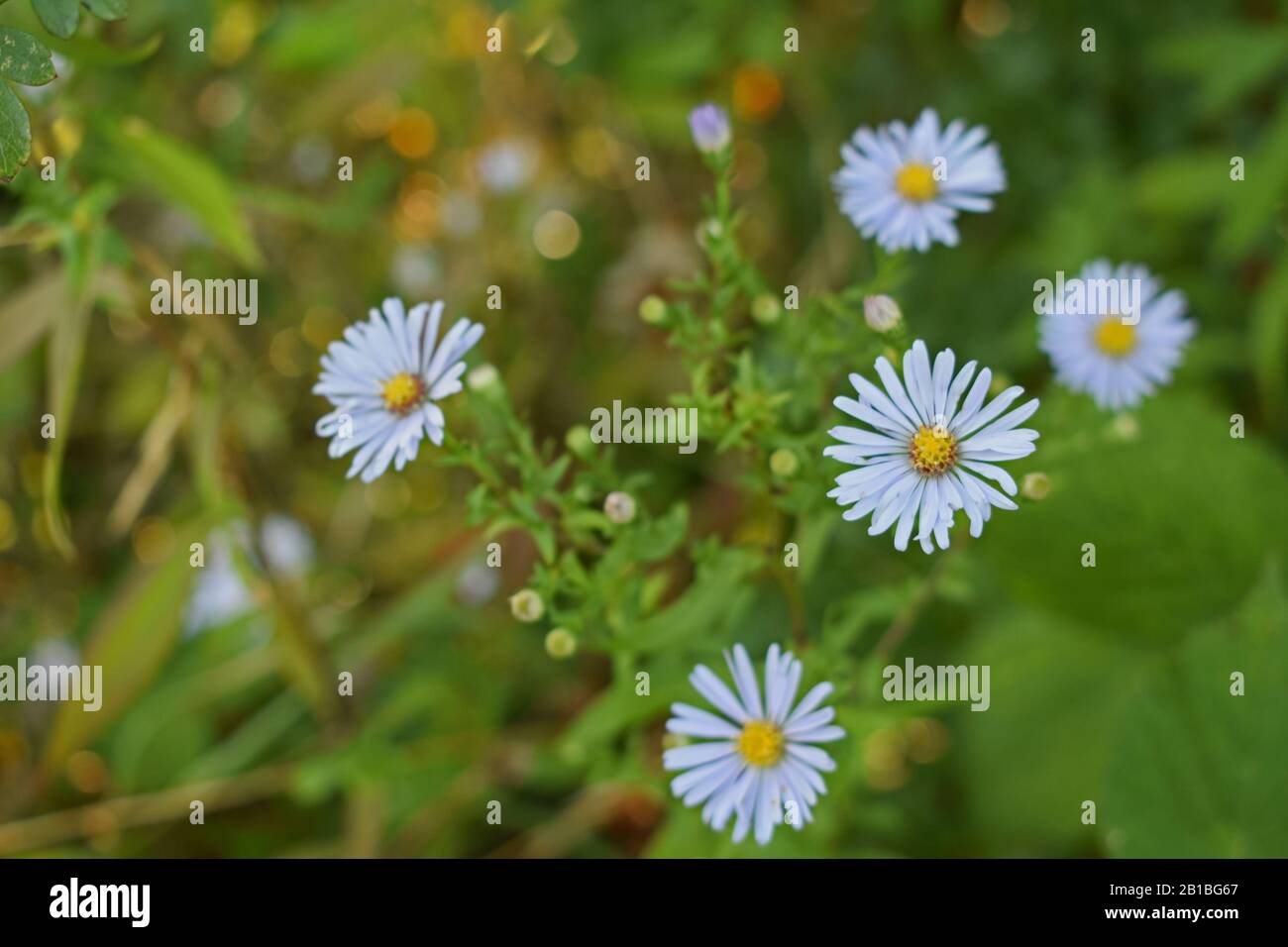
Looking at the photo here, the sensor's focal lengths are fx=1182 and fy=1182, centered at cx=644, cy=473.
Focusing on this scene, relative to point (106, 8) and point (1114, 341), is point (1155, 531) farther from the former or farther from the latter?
point (106, 8)

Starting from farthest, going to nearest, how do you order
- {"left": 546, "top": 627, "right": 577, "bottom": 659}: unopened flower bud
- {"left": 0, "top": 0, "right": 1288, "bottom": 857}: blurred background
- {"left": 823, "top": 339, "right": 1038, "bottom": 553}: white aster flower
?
{"left": 0, "top": 0, "right": 1288, "bottom": 857}: blurred background, {"left": 546, "top": 627, "right": 577, "bottom": 659}: unopened flower bud, {"left": 823, "top": 339, "right": 1038, "bottom": 553}: white aster flower

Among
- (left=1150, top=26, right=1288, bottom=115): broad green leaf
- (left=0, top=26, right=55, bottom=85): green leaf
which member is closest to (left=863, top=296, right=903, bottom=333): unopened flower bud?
(left=0, top=26, right=55, bottom=85): green leaf

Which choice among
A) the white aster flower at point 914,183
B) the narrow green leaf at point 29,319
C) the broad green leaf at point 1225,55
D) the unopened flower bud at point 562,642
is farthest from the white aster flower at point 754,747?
the broad green leaf at point 1225,55

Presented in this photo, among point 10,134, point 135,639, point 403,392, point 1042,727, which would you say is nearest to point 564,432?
point 135,639

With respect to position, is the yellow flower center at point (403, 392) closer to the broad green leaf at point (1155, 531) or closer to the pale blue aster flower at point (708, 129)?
the pale blue aster flower at point (708, 129)

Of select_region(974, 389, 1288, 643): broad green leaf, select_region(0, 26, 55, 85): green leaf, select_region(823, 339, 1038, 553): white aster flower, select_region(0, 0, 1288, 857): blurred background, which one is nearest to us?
select_region(823, 339, 1038, 553): white aster flower

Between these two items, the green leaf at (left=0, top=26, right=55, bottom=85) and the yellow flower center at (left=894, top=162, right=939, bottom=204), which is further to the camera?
the yellow flower center at (left=894, top=162, right=939, bottom=204)

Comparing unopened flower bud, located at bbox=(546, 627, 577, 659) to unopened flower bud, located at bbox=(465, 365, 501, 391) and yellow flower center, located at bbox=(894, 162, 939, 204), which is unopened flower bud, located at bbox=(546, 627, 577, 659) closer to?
unopened flower bud, located at bbox=(465, 365, 501, 391)
